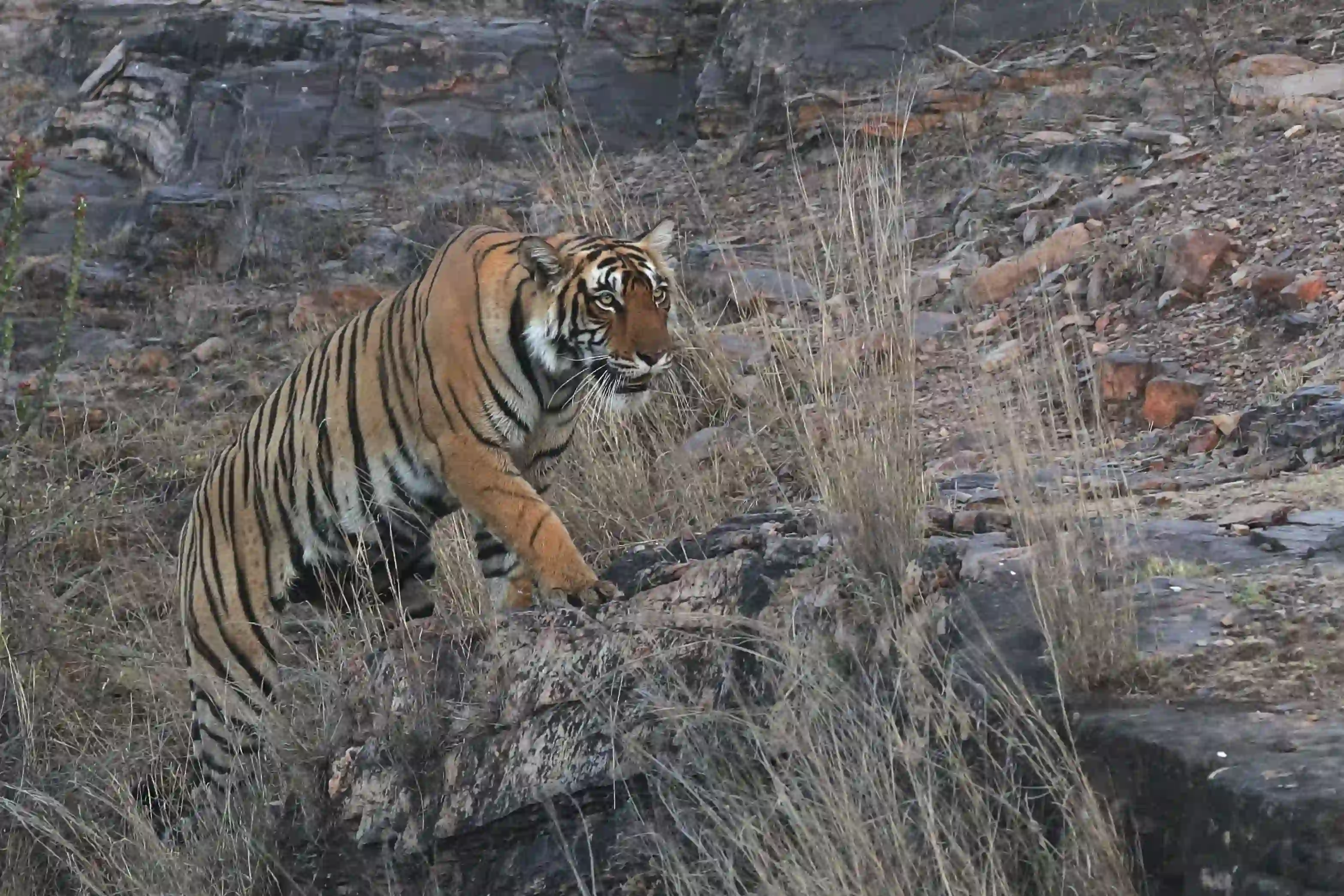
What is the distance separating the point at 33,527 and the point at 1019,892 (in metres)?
5.53

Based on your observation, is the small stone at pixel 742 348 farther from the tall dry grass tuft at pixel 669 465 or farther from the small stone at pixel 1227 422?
the small stone at pixel 1227 422

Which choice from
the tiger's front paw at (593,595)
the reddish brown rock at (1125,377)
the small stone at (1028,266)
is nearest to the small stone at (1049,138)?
the small stone at (1028,266)

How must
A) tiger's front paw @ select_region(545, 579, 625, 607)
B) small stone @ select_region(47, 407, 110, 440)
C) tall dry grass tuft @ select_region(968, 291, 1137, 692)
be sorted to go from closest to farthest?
tall dry grass tuft @ select_region(968, 291, 1137, 692) → tiger's front paw @ select_region(545, 579, 625, 607) → small stone @ select_region(47, 407, 110, 440)

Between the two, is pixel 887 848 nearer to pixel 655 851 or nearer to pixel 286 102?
pixel 655 851

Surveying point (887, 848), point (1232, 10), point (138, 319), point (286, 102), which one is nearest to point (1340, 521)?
point (887, 848)

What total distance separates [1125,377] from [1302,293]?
0.71 meters

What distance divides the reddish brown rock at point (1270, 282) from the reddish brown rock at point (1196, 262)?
281 millimetres

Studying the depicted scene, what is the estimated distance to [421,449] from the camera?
4727 mm

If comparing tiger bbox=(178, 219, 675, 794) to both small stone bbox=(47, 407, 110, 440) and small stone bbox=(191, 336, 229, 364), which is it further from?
small stone bbox=(191, 336, 229, 364)

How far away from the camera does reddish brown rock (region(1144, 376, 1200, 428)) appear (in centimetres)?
534

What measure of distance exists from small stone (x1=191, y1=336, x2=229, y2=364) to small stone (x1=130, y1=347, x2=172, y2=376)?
0.52 ft

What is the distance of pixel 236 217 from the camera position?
10508 mm

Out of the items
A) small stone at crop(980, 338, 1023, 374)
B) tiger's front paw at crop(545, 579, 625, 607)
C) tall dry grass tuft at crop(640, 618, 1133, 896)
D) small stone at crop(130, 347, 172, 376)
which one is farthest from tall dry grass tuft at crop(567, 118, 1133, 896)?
small stone at crop(130, 347, 172, 376)

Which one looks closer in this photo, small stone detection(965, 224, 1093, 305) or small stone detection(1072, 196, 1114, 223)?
small stone detection(965, 224, 1093, 305)
